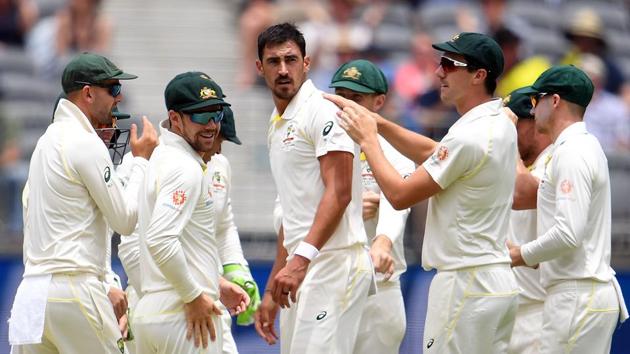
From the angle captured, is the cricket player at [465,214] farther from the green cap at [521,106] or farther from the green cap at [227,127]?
the green cap at [227,127]

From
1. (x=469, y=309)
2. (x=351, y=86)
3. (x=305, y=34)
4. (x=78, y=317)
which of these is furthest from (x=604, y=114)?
(x=78, y=317)

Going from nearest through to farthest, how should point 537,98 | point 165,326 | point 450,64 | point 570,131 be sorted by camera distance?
point 165,326, point 450,64, point 570,131, point 537,98

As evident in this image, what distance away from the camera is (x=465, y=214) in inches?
269

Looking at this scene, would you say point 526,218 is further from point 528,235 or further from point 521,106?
point 521,106

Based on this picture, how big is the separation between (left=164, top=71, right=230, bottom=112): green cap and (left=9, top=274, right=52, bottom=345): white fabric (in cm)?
114

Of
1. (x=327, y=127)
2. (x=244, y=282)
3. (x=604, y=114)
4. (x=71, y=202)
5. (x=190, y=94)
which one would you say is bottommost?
(x=244, y=282)

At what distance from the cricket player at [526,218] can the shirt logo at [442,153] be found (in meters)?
1.10

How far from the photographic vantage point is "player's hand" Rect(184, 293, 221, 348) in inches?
268

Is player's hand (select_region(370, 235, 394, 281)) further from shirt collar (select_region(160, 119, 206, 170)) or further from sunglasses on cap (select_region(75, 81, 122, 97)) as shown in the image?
sunglasses on cap (select_region(75, 81, 122, 97))

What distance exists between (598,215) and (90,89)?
9.56 feet

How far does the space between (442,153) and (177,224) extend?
4.59 feet

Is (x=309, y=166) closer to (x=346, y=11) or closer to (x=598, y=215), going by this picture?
(x=598, y=215)

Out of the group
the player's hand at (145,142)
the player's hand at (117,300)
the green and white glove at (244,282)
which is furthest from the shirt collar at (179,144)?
the green and white glove at (244,282)

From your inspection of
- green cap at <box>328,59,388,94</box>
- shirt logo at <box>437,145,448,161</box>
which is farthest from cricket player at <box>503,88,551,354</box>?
shirt logo at <box>437,145,448,161</box>
